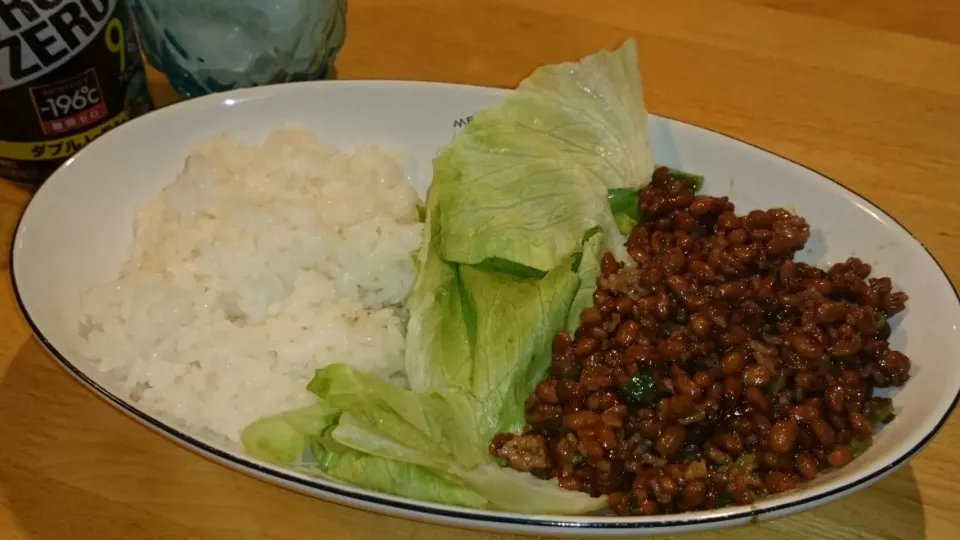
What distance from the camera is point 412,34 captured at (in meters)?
2.62

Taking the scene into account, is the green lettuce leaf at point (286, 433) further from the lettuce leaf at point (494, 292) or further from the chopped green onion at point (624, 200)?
the chopped green onion at point (624, 200)

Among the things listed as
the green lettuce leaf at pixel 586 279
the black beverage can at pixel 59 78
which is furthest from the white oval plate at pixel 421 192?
the green lettuce leaf at pixel 586 279

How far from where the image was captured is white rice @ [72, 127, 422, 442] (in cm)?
150

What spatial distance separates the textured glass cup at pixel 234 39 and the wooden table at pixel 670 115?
33 centimetres

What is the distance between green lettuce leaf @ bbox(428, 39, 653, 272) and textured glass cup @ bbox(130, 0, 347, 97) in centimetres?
53

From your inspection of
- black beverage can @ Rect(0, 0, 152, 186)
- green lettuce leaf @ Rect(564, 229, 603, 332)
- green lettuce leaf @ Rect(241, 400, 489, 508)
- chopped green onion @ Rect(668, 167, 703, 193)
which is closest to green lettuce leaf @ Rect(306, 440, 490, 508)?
green lettuce leaf @ Rect(241, 400, 489, 508)

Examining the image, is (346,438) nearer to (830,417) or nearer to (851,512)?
(830,417)

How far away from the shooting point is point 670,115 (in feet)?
7.76

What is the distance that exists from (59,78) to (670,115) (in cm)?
152

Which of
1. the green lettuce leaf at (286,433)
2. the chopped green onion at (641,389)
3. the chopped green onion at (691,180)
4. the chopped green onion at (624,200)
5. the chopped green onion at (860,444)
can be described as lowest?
the green lettuce leaf at (286,433)

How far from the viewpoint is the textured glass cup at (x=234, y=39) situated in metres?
1.97

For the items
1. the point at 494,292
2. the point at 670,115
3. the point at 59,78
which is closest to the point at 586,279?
the point at 494,292

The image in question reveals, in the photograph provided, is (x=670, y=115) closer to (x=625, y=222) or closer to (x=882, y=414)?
(x=625, y=222)

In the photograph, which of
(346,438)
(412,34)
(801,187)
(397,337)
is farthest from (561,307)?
(412,34)
